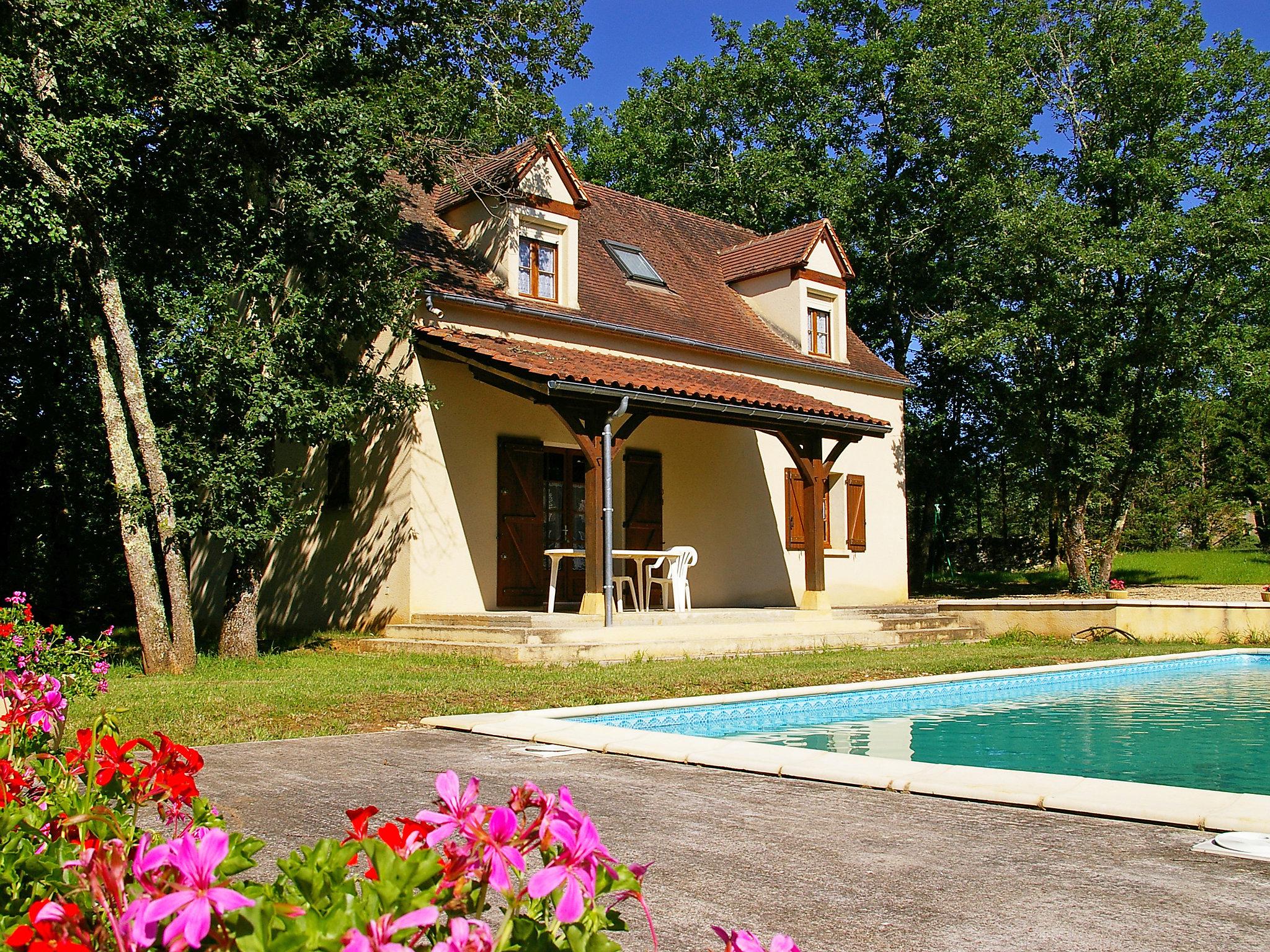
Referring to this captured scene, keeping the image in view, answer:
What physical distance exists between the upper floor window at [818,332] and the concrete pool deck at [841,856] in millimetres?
14637

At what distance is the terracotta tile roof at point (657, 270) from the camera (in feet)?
48.5

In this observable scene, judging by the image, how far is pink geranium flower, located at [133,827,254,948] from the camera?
1049 millimetres

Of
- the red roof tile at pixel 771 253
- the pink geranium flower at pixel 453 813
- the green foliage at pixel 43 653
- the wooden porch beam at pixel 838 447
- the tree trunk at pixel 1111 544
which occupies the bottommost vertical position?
the green foliage at pixel 43 653

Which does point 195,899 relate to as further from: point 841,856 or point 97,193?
point 97,193

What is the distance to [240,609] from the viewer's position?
463 inches

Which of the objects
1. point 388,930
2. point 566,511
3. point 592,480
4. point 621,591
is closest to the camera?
point 388,930

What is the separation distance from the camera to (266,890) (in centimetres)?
121

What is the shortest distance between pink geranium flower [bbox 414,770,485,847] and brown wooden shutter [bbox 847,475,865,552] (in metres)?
18.0

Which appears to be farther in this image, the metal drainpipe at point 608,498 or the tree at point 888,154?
the tree at point 888,154

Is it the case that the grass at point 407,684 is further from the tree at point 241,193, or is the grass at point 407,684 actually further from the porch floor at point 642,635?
the tree at point 241,193

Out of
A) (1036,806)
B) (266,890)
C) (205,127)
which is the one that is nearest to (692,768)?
(1036,806)

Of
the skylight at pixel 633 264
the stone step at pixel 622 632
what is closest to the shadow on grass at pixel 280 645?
the stone step at pixel 622 632

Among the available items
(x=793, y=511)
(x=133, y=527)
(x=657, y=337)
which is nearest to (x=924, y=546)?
(x=793, y=511)

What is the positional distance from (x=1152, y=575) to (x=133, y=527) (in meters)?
24.1
